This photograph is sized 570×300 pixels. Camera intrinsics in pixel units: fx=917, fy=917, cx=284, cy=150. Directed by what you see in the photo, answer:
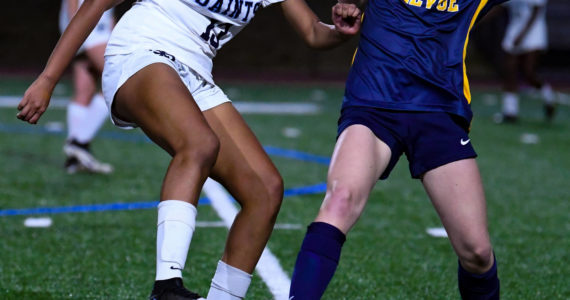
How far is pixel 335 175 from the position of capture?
3221mm

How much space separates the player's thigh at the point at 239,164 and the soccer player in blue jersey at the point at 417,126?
1.08 ft

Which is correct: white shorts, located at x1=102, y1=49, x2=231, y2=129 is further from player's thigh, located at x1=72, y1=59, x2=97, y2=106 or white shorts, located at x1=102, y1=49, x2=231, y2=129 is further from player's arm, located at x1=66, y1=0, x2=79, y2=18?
player's thigh, located at x1=72, y1=59, x2=97, y2=106

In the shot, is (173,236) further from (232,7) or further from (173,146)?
(232,7)

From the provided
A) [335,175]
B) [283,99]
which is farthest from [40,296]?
[283,99]

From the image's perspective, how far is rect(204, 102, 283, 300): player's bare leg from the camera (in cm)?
344

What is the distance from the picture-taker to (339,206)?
3.14 m

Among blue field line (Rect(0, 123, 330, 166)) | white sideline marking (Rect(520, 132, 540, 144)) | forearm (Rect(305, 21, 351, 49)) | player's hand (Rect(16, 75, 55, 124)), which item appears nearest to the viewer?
player's hand (Rect(16, 75, 55, 124))

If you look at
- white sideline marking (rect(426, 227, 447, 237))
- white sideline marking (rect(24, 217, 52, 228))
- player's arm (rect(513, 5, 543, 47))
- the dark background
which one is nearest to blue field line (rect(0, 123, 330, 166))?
white sideline marking (rect(426, 227, 447, 237))

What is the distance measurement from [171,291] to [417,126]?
1.12 m

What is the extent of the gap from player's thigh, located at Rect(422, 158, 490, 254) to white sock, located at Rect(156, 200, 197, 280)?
0.91 m

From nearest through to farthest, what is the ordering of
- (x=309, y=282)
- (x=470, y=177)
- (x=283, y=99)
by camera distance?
(x=309, y=282)
(x=470, y=177)
(x=283, y=99)

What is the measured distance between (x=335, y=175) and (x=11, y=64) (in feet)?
51.2

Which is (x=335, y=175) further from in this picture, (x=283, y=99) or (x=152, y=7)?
(x=283, y=99)

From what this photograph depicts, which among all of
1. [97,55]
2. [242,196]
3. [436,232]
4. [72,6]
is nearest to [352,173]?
[242,196]
